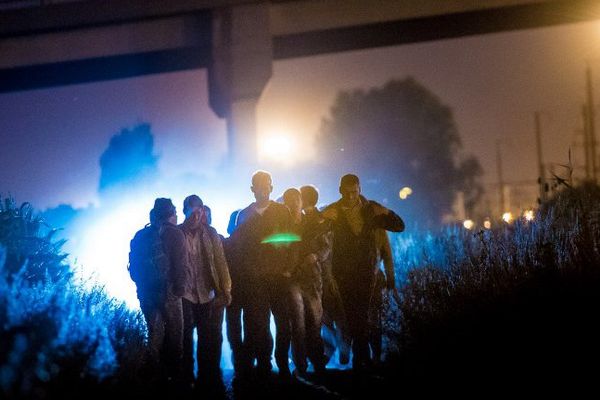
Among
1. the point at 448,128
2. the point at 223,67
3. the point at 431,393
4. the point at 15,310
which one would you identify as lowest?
the point at 431,393

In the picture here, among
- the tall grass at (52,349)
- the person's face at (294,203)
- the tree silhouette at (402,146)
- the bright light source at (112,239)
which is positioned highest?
the tree silhouette at (402,146)

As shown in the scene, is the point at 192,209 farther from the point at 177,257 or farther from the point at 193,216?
the point at 177,257

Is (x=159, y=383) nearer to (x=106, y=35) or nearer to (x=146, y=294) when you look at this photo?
(x=146, y=294)

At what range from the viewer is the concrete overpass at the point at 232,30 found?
17828mm

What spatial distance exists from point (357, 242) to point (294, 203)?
750 millimetres

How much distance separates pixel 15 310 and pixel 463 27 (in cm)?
1524

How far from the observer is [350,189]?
860 cm

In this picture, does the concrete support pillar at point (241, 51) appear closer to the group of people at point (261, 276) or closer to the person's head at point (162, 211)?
the group of people at point (261, 276)

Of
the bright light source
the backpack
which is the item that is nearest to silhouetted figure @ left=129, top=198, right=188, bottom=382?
the backpack

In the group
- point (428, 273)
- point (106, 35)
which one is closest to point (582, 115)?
point (106, 35)

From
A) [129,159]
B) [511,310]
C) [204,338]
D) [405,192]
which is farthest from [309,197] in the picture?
[405,192]

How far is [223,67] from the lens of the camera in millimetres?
18047

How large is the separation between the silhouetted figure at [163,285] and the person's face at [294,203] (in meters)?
1.19

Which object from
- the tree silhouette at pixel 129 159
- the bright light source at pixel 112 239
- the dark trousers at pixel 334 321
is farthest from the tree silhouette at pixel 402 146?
the dark trousers at pixel 334 321
